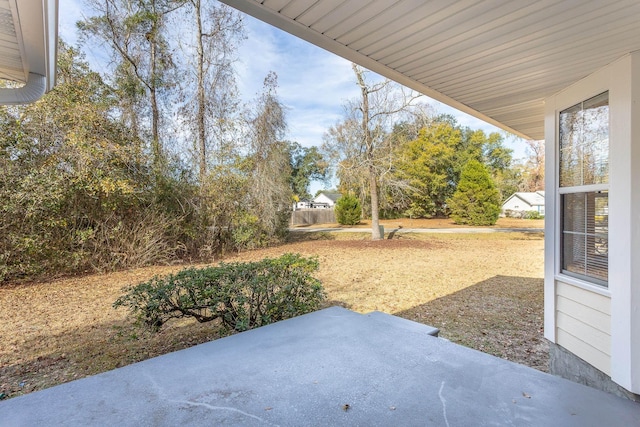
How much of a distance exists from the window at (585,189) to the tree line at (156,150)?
6.35 metres

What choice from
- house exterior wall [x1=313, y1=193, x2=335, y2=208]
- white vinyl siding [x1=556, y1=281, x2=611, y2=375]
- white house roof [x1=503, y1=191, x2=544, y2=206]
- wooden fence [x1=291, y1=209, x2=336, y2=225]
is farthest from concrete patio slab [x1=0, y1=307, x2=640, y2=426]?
house exterior wall [x1=313, y1=193, x2=335, y2=208]

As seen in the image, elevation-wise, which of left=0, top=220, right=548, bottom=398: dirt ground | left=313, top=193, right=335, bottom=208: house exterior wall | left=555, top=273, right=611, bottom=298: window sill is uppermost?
left=313, top=193, right=335, bottom=208: house exterior wall

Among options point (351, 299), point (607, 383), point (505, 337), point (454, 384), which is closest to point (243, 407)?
point (454, 384)

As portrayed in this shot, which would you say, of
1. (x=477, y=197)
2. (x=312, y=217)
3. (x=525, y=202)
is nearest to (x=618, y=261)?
(x=477, y=197)

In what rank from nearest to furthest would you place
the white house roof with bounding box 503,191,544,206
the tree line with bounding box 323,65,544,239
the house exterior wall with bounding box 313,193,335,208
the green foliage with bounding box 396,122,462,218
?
the tree line with bounding box 323,65,544,239 < the green foliage with bounding box 396,122,462,218 < the white house roof with bounding box 503,191,544,206 < the house exterior wall with bounding box 313,193,335,208

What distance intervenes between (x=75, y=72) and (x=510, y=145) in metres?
26.4

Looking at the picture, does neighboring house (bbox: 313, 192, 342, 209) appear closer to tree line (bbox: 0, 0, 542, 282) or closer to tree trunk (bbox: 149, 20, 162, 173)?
tree line (bbox: 0, 0, 542, 282)

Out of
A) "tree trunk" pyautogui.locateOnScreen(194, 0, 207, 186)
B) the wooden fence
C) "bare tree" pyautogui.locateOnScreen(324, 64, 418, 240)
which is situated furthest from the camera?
the wooden fence

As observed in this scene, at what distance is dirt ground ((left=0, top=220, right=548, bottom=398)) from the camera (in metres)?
2.90

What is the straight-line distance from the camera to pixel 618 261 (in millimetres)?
1938

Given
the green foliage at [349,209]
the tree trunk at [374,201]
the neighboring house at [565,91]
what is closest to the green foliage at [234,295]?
the neighboring house at [565,91]

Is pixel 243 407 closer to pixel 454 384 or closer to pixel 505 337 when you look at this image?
pixel 454 384

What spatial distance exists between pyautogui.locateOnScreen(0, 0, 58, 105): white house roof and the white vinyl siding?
3567mm

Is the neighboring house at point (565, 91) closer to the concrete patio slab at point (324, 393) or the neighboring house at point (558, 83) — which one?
the neighboring house at point (558, 83)
